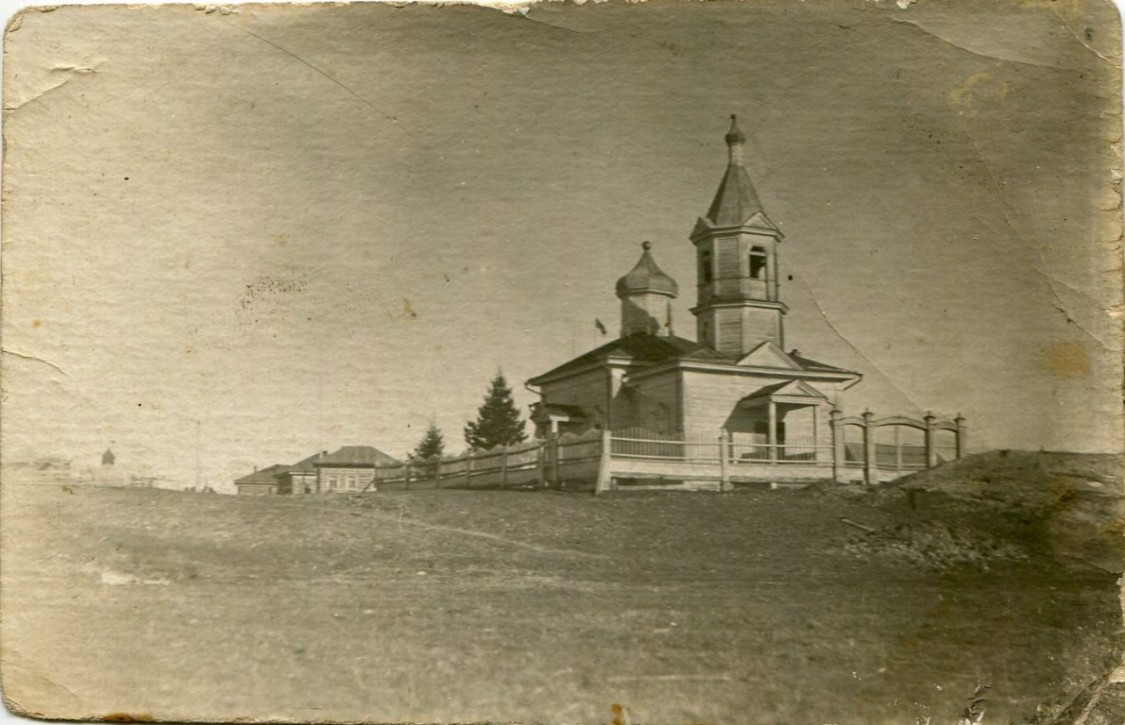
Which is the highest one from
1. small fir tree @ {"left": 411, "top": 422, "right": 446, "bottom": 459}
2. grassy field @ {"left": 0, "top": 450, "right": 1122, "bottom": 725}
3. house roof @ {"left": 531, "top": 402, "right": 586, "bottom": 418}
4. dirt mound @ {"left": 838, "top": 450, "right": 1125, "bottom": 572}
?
house roof @ {"left": 531, "top": 402, "right": 586, "bottom": 418}

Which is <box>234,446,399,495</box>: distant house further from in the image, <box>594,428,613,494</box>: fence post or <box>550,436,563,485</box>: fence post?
<box>594,428,613,494</box>: fence post

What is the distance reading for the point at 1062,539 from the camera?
4.68 meters

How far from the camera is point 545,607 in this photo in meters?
4.51

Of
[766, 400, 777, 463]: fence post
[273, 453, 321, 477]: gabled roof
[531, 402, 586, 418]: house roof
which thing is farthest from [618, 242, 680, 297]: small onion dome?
[273, 453, 321, 477]: gabled roof

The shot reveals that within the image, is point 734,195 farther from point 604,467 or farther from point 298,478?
point 298,478

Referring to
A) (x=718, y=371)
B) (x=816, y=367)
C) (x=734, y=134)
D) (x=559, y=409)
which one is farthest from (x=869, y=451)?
(x=734, y=134)

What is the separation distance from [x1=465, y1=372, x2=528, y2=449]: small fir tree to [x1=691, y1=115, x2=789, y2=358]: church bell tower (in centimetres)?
97

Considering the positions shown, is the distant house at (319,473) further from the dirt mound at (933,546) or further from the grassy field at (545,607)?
the dirt mound at (933,546)

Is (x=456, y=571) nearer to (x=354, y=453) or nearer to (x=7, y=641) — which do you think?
(x=354, y=453)

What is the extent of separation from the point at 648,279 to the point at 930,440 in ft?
4.95

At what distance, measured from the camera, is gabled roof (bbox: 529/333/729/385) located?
4.73m

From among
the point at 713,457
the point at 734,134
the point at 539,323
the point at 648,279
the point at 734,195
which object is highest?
the point at 734,134

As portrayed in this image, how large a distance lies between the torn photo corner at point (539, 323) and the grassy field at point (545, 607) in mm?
19

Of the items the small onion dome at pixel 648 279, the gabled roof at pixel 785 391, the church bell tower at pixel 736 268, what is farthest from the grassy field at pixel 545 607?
the small onion dome at pixel 648 279
